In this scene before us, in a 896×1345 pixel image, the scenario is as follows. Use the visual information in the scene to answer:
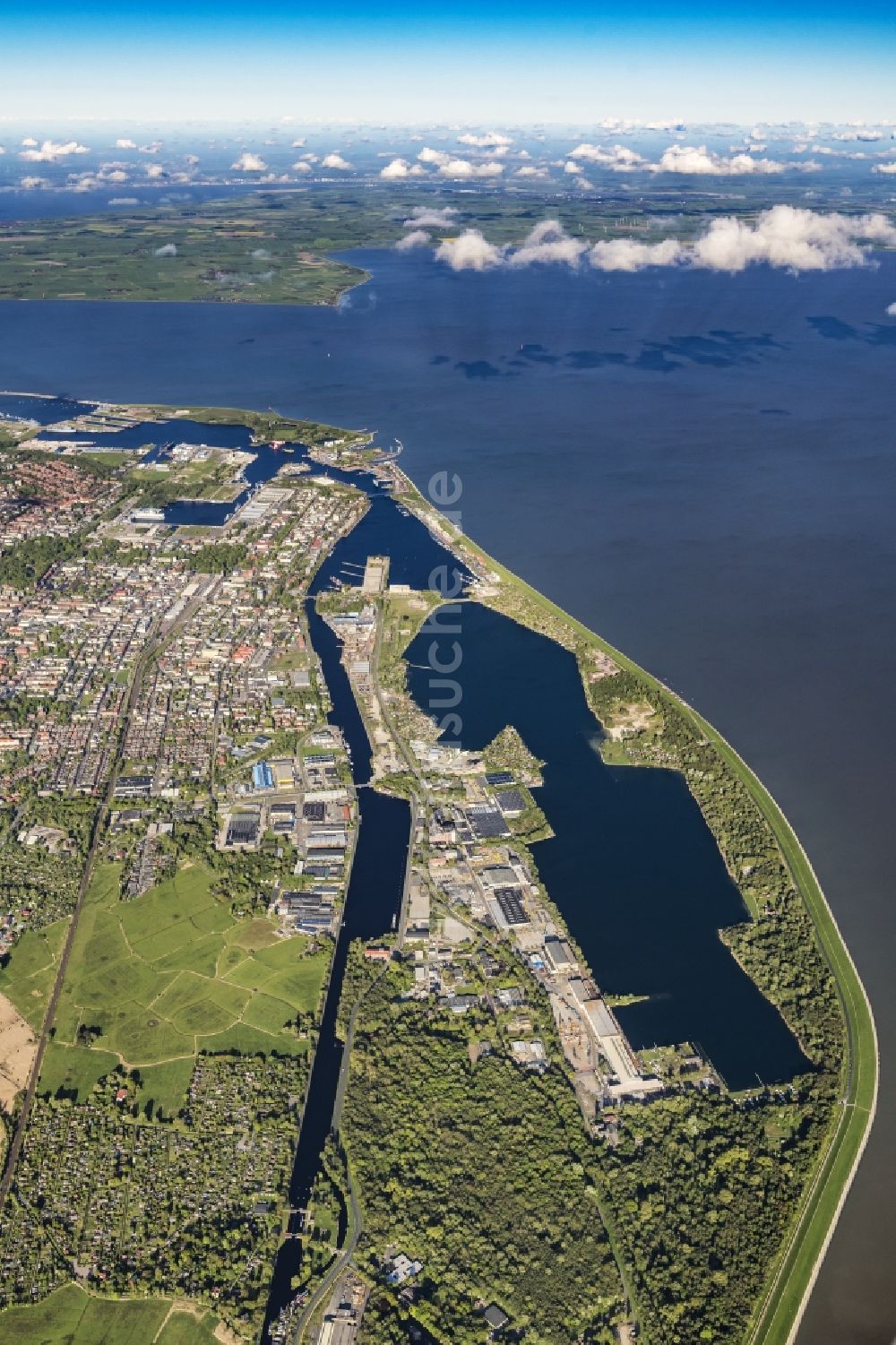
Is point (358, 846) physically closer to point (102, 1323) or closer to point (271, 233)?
point (102, 1323)

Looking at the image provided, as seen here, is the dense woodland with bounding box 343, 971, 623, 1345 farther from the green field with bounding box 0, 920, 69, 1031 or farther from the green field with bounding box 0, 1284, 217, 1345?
the green field with bounding box 0, 920, 69, 1031

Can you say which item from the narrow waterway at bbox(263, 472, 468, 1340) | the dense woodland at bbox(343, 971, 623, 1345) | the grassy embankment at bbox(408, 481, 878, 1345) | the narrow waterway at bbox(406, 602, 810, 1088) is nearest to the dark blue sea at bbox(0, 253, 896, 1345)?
the grassy embankment at bbox(408, 481, 878, 1345)

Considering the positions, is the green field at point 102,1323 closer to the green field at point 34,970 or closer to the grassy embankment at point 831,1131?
the green field at point 34,970

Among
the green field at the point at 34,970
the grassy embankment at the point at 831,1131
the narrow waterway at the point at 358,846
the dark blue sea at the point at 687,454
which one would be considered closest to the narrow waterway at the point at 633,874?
the grassy embankment at the point at 831,1131

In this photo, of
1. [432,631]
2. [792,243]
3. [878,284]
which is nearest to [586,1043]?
[432,631]

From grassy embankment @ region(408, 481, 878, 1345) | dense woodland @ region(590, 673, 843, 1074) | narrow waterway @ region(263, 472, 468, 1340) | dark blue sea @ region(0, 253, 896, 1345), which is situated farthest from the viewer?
dark blue sea @ region(0, 253, 896, 1345)

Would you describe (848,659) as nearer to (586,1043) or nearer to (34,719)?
(586,1043)

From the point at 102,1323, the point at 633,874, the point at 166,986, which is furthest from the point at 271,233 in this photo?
the point at 102,1323
